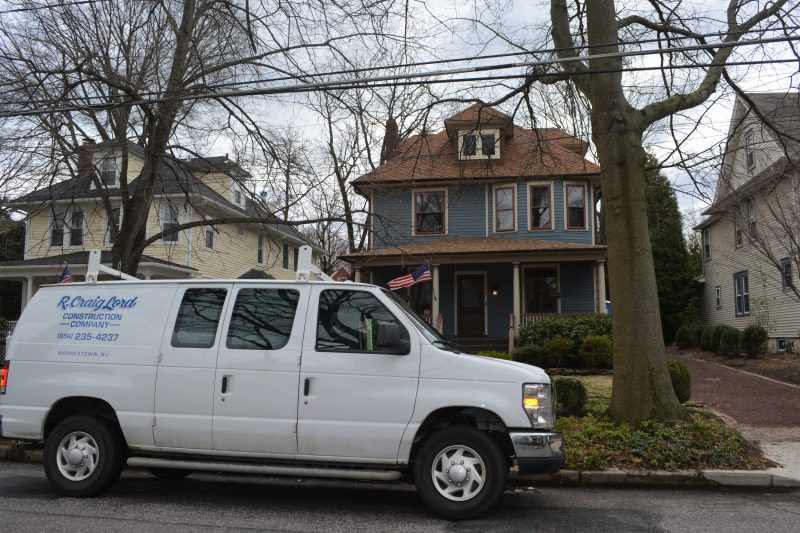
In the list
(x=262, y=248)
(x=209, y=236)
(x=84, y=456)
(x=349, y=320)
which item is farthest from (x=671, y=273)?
(x=84, y=456)

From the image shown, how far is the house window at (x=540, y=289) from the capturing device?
78.3 feet

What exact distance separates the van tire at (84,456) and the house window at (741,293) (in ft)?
80.6

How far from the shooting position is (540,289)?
23984mm

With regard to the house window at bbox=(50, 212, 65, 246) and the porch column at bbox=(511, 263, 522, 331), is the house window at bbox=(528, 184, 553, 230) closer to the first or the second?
the porch column at bbox=(511, 263, 522, 331)

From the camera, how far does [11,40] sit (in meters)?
11.8

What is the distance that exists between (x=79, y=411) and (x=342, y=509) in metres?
2.82

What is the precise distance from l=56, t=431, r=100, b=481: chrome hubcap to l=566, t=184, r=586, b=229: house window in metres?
19.8

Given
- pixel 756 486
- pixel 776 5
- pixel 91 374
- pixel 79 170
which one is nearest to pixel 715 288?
pixel 776 5

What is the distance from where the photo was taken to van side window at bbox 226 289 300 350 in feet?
20.2

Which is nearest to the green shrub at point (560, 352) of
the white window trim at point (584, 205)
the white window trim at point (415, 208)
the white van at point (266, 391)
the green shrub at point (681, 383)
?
the green shrub at point (681, 383)

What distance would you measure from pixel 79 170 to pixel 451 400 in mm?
9545

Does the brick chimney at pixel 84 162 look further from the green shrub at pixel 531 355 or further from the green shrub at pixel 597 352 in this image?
the green shrub at pixel 597 352

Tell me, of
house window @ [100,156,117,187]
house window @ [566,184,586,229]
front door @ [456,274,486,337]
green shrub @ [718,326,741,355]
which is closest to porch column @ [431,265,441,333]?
front door @ [456,274,486,337]

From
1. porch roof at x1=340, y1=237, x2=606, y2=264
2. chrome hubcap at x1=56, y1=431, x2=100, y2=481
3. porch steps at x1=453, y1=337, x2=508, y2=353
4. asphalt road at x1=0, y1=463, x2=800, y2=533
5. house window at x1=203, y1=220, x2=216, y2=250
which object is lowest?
asphalt road at x1=0, y1=463, x2=800, y2=533
